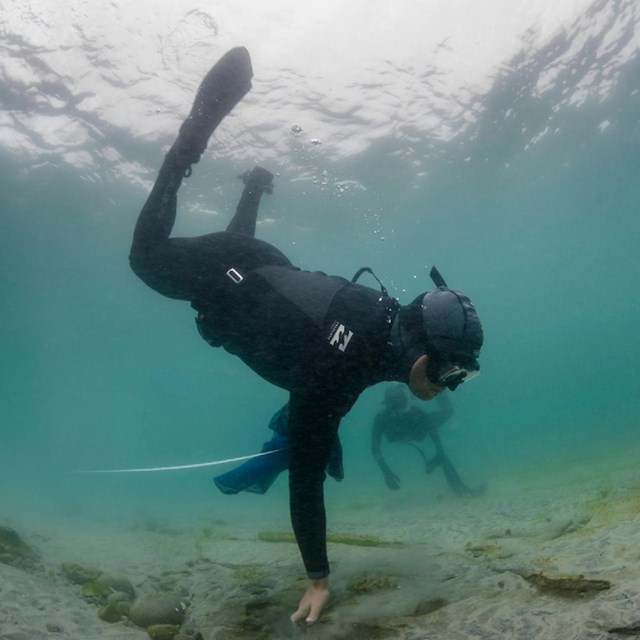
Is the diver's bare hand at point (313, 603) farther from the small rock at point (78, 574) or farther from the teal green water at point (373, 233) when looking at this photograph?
the teal green water at point (373, 233)

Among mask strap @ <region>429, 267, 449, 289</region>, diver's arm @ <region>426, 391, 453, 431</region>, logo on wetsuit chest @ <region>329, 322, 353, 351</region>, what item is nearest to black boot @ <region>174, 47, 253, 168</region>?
logo on wetsuit chest @ <region>329, 322, 353, 351</region>

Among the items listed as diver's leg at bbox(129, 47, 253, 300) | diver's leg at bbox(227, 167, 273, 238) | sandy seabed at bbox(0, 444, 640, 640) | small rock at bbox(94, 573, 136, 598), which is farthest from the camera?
diver's leg at bbox(227, 167, 273, 238)

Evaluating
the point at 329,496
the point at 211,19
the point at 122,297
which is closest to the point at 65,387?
the point at 122,297

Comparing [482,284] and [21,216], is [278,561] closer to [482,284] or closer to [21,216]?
[21,216]

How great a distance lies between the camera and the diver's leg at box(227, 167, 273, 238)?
5852 mm

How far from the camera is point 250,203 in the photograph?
6.01 metres

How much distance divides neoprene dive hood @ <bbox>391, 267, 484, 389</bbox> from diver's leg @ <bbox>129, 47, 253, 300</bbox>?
2085 mm

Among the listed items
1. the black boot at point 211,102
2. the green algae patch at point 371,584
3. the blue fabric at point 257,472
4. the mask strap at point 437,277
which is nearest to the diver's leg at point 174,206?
the black boot at point 211,102

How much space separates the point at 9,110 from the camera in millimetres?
13836

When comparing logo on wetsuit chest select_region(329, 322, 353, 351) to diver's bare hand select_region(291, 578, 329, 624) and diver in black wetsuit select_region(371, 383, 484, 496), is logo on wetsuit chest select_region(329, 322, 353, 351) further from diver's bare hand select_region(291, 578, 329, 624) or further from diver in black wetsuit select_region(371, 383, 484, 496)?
diver in black wetsuit select_region(371, 383, 484, 496)

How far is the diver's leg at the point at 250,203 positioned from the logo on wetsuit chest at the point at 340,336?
2874mm

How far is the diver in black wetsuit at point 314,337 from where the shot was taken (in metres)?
3.08

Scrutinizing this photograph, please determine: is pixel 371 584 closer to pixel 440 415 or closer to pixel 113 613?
pixel 113 613

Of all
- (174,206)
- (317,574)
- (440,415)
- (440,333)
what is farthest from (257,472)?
(440,415)
